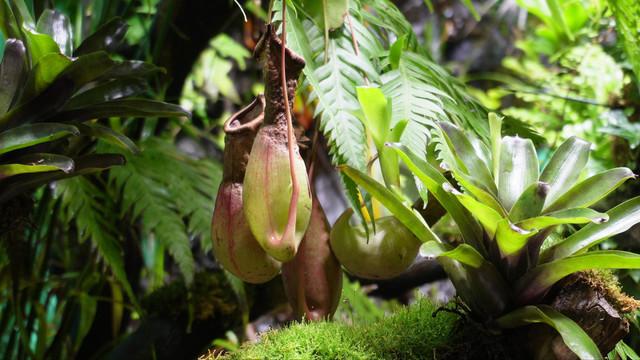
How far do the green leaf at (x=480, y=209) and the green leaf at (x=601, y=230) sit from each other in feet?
0.39

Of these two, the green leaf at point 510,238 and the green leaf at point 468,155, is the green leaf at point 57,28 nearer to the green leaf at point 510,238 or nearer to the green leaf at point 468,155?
the green leaf at point 468,155

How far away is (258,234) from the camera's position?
2.57 feet

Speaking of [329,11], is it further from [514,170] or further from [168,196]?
[168,196]

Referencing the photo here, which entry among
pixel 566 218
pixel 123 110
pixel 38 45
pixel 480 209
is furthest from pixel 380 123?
pixel 38 45

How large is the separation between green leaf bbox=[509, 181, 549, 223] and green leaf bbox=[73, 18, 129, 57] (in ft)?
2.91

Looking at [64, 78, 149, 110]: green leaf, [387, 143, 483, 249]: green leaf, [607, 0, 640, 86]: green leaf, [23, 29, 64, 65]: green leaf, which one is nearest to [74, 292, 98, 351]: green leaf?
[64, 78, 149, 110]: green leaf

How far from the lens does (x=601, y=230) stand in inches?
30.2

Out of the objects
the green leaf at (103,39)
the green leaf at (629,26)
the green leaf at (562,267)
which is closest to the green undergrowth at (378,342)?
the green leaf at (562,267)

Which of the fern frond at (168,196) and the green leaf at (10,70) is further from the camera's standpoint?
the fern frond at (168,196)

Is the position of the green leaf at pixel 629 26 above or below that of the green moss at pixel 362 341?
above

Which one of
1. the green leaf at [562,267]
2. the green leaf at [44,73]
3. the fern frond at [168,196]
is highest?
the green leaf at [44,73]

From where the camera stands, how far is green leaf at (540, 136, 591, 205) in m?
0.84

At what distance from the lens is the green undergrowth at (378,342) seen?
0.78 metres

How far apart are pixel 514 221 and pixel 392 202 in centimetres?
19
